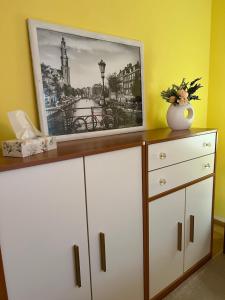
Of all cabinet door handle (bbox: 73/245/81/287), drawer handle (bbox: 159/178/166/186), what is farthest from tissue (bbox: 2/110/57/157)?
drawer handle (bbox: 159/178/166/186)

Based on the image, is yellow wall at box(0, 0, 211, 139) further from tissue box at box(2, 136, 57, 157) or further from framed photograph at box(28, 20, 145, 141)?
tissue box at box(2, 136, 57, 157)

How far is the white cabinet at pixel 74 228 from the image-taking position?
0.93 m

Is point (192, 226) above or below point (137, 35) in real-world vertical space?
below

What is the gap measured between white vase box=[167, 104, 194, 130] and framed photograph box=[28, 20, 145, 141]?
0.22 meters

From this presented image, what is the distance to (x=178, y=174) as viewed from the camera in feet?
5.21

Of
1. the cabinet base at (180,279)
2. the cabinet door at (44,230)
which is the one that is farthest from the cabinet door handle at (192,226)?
the cabinet door at (44,230)

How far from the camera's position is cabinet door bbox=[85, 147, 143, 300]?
1170mm

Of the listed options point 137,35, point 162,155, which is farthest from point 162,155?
point 137,35

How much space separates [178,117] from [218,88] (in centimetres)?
96

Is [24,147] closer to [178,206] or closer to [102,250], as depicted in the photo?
[102,250]

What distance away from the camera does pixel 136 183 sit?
4.44 ft

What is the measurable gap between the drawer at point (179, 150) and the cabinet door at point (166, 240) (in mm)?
240

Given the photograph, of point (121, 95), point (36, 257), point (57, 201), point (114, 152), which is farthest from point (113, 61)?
point (36, 257)

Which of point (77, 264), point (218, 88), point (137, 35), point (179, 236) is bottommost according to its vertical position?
point (179, 236)
